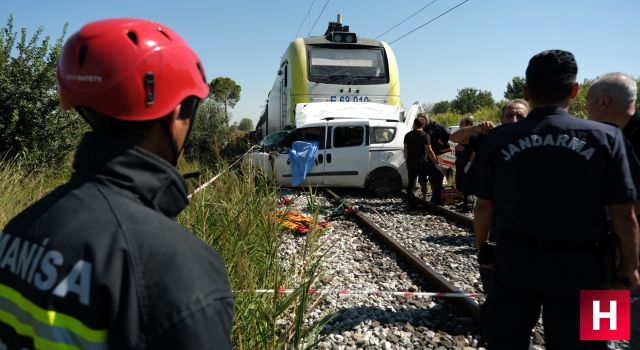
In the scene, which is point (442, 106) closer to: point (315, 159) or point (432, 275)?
point (315, 159)

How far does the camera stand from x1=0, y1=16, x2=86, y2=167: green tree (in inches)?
331

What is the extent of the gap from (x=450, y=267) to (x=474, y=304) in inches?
55.4

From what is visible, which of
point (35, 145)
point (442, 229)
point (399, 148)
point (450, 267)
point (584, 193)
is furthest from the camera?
point (399, 148)

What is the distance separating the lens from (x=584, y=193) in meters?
2.00

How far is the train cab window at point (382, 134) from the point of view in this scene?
10218mm

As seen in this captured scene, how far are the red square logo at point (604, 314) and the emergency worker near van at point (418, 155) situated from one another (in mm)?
6252

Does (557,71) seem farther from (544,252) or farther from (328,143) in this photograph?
(328,143)

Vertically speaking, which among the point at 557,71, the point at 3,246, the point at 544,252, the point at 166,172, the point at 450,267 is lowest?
the point at 450,267

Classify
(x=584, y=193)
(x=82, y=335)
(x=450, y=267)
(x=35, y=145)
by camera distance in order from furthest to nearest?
(x=35, y=145)
(x=450, y=267)
(x=584, y=193)
(x=82, y=335)

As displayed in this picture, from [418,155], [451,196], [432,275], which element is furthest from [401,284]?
[451,196]

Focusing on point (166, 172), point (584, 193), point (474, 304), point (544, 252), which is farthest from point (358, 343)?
point (166, 172)

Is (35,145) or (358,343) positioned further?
(35,145)

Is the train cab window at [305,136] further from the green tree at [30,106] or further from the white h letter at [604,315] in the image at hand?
the white h letter at [604,315]

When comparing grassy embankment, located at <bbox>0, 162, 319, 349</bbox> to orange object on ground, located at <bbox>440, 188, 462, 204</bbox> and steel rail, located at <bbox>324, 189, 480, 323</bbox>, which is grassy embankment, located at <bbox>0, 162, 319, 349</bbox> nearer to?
steel rail, located at <bbox>324, 189, 480, 323</bbox>
